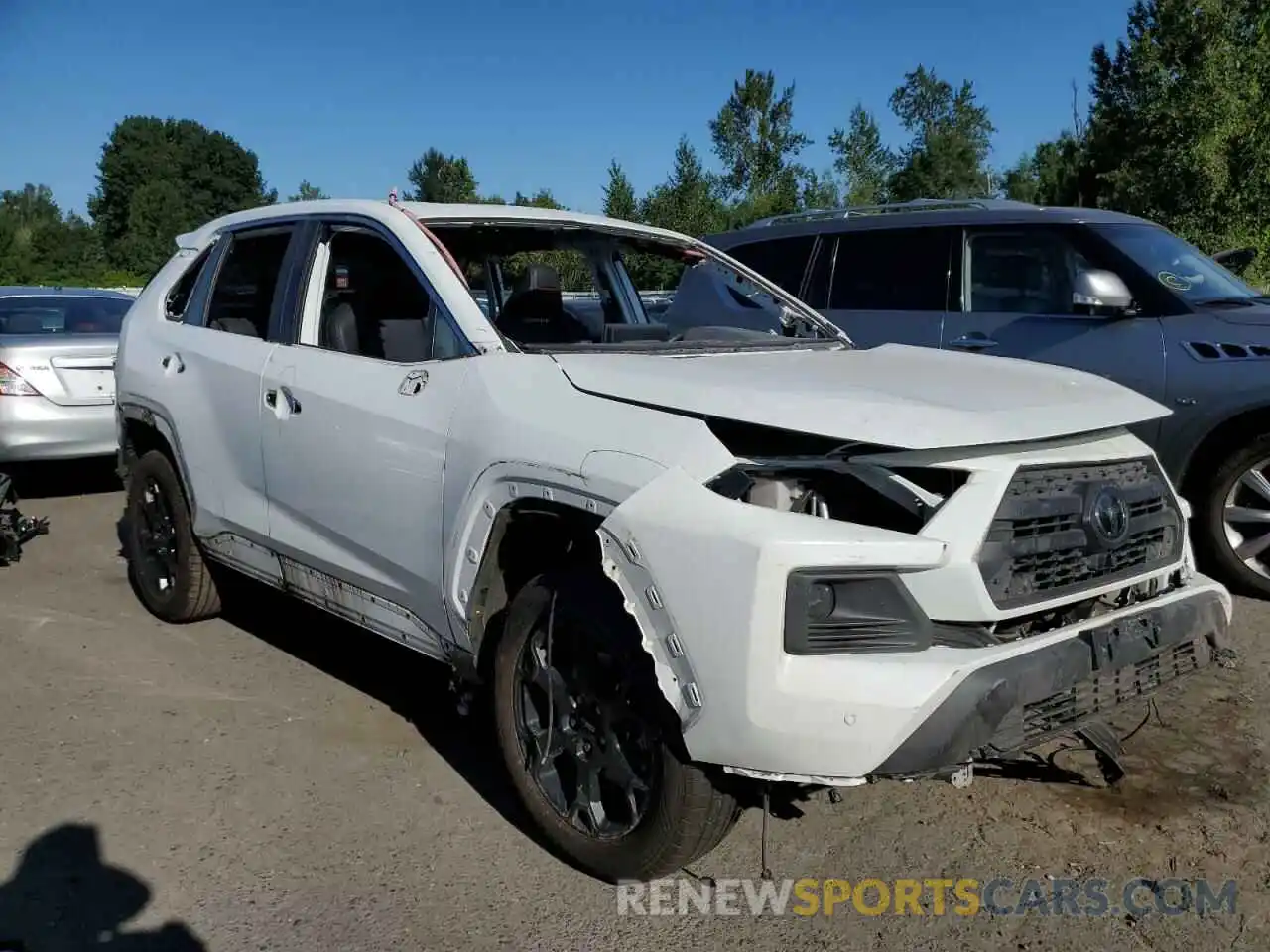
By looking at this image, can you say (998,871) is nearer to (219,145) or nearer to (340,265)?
(340,265)

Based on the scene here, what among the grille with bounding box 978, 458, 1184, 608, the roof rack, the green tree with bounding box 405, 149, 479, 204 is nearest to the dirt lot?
the grille with bounding box 978, 458, 1184, 608

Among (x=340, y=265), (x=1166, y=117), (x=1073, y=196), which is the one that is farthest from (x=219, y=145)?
(x=340, y=265)

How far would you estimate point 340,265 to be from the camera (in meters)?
4.33

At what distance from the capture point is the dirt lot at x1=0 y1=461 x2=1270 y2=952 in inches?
115

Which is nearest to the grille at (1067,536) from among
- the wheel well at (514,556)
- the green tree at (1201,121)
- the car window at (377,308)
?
the wheel well at (514,556)

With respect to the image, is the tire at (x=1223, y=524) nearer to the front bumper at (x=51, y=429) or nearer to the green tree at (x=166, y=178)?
the front bumper at (x=51, y=429)

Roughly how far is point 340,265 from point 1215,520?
4192 mm

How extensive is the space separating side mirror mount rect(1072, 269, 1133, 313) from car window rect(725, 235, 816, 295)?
196 centimetres

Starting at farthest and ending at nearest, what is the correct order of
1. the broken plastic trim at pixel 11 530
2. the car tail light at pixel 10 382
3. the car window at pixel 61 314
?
1. the car window at pixel 61 314
2. the car tail light at pixel 10 382
3. the broken plastic trim at pixel 11 530

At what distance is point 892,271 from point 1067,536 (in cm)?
420

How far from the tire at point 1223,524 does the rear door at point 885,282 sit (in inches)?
64.9

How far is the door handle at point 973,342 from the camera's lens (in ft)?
20.4

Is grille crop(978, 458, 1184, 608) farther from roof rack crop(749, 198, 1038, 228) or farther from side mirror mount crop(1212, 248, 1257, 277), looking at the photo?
side mirror mount crop(1212, 248, 1257, 277)

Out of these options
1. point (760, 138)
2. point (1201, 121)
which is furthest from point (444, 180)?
point (1201, 121)
